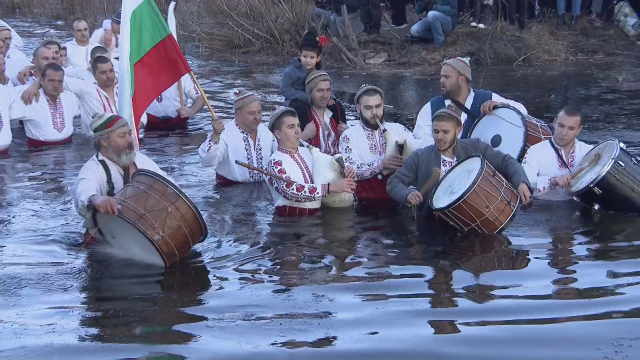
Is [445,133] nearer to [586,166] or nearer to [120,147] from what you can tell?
[586,166]

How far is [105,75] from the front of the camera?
10.9 metres

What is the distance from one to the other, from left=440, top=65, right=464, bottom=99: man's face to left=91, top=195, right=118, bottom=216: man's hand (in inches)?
147

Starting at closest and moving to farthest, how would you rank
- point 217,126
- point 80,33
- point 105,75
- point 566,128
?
point 566,128
point 217,126
point 105,75
point 80,33

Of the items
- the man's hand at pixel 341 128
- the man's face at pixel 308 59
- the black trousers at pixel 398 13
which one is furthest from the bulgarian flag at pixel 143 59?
the black trousers at pixel 398 13

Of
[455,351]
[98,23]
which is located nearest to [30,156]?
[455,351]

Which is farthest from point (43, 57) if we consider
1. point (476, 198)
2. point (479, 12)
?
point (479, 12)

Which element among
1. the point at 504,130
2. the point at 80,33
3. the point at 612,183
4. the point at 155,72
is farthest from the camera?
the point at 80,33

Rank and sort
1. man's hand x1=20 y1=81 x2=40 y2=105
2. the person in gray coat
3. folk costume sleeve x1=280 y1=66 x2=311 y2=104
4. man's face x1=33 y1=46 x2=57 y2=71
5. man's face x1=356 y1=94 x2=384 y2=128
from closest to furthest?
1. the person in gray coat
2. man's face x1=356 y1=94 x2=384 y2=128
3. folk costume sleeve x1=280 y1=66 x2=311 y2=104
4. man's hand x1=20 y1=81 x2=40 y2=105
5. man's face x1=33 y1=46 x2=57 y2=71

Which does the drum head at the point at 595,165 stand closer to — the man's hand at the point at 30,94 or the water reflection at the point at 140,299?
the water reflection at the point at 140,299

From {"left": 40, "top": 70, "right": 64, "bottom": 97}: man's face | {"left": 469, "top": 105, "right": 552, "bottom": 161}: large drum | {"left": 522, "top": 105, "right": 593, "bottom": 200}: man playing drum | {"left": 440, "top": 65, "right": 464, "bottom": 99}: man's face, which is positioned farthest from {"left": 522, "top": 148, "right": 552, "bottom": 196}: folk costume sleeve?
{"left": 40, "top": 70, "right": 64, "bottom": 97}: man's face

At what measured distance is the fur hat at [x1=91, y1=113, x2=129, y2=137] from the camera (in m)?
6.80

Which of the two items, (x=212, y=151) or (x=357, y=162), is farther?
(x=212, y=151)

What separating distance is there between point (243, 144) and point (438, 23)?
785 cm

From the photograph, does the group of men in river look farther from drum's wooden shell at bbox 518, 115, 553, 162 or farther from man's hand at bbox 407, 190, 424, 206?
drum's wooden shell at bbox 518, 115, 553, 162
